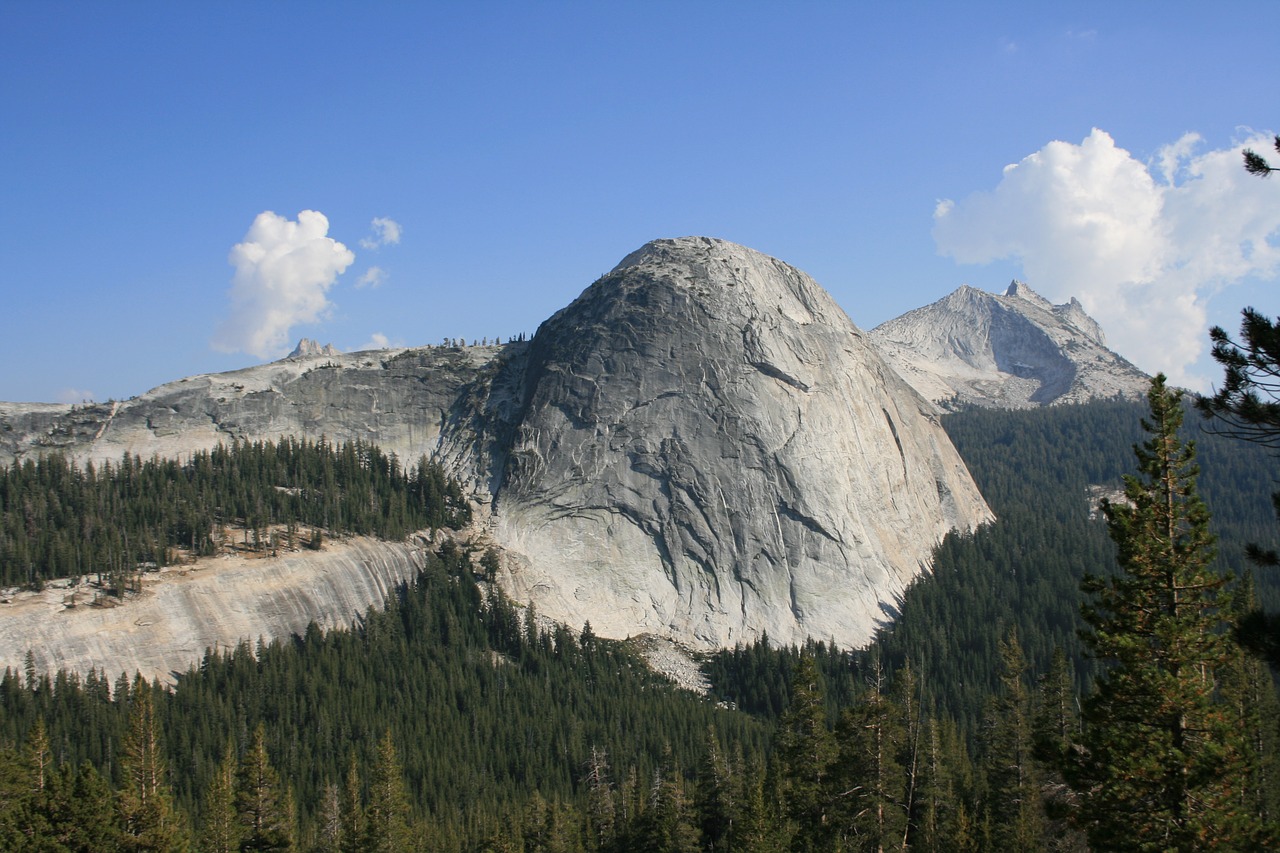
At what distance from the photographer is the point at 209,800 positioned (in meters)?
47.5

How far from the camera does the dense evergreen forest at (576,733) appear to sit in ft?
146

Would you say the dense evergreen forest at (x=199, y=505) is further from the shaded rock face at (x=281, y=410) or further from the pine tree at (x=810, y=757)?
the pine tree at (x=810, y=757)

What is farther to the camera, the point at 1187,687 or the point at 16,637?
the point at 16,637

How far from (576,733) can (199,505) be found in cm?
6026

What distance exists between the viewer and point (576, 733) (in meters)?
95.3

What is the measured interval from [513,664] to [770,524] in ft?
140

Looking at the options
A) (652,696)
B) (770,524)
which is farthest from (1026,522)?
(652,696)

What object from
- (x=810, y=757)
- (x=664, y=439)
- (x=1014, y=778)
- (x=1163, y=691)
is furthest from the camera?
(x=664, y=439)

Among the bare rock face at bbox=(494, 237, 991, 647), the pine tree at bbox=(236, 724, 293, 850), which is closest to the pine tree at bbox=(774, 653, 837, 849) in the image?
the pine tree at bbox=(236, 724, 293, 850)

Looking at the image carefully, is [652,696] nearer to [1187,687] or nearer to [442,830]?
[442,830]

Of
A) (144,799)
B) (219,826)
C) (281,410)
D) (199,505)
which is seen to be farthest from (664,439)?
(144,799)

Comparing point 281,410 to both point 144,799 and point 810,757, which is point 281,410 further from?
point 810,757

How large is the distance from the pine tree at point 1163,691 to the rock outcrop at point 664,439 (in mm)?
104238

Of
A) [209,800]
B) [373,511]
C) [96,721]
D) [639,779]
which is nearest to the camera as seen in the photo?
[209,800]
